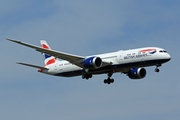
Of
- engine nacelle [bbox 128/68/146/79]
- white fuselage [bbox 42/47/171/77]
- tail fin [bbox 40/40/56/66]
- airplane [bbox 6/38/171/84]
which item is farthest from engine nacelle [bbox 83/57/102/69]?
tail fin [bbox 40/40/56/66]

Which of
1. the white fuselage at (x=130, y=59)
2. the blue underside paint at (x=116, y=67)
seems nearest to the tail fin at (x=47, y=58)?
the blue underside paint at (x=116, y=67)

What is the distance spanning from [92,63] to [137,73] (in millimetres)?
11641

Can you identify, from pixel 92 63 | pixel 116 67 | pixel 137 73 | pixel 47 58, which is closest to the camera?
pixel 92 63

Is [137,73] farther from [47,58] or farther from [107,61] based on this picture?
[47,58]

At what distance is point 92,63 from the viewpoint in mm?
51406

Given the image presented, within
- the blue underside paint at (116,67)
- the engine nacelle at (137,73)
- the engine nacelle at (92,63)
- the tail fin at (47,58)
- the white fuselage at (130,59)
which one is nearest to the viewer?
the white fuselage at (130,59)

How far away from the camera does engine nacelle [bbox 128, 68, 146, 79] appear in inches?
2356

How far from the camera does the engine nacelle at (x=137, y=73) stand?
196ft

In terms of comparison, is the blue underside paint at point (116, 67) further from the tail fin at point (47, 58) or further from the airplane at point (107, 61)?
the tail fin at point (47, 58)

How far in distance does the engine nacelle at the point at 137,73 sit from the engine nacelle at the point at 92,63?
991 centimetres

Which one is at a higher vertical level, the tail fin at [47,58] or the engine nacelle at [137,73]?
the tail fin at [47,58]

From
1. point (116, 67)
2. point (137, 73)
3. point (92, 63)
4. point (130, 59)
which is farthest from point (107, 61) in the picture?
point (137, 73)

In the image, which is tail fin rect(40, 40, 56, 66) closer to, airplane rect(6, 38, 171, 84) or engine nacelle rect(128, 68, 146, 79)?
airplane rect(6, 38, 171, 84)

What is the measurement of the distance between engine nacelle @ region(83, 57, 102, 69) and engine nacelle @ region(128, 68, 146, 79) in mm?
A: 9911
